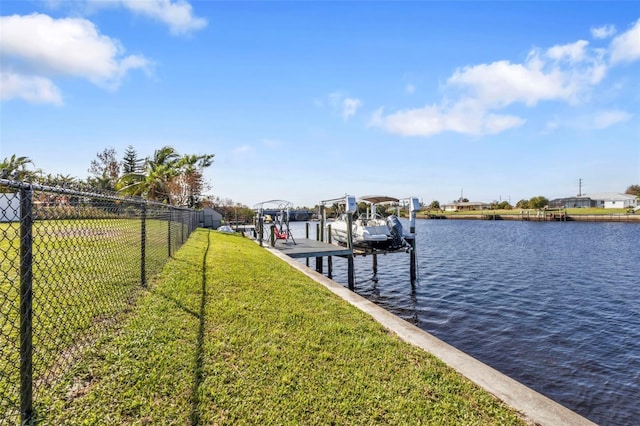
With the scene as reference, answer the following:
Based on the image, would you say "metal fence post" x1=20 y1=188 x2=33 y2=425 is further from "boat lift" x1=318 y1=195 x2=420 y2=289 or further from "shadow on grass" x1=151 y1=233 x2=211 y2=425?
"boat lift" x1=318 y1=195 x2=420 y2=289

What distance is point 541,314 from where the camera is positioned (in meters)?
10.8

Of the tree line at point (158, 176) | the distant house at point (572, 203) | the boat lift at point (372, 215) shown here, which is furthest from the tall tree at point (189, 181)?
the distant house at point (572, 203)

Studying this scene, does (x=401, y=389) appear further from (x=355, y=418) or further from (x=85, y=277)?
(x=85, y=277)

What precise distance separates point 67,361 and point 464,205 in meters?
122

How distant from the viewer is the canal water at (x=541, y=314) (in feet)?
21.9

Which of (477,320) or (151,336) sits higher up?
(151,336)

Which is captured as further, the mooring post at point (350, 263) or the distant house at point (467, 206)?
the distant house at point (467, 206)

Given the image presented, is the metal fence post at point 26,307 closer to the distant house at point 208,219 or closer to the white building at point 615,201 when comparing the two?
the distant house at point 208,219

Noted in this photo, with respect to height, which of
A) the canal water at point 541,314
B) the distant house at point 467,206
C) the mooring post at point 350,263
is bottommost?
the canal water at point 541,314

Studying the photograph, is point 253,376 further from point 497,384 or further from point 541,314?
point 541,314

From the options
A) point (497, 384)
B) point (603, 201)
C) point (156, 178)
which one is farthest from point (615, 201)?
point (497, 384)

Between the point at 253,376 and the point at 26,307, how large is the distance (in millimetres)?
2052

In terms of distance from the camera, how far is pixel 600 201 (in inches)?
3332

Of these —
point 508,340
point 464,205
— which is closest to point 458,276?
point 508,340
